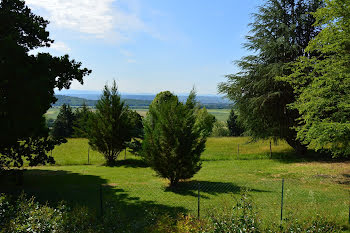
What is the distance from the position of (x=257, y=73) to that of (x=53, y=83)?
1780 centimetres

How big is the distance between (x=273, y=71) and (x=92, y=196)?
1725 centimetres

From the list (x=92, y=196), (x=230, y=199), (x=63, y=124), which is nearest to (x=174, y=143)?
(x=230, y=199)

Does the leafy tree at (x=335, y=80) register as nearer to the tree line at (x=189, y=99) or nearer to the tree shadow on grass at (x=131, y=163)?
the tree line at (x=189, y=99)

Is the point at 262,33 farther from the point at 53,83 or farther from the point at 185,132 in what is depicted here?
the point at 53,83

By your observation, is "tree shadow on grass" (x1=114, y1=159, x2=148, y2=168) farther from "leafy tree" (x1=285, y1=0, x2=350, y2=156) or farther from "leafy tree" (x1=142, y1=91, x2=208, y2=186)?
"leafy tree" (x1=285, y1=0, x2=350, y2=156)

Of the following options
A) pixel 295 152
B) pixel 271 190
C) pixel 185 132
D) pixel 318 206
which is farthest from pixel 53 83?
pixel 295 152

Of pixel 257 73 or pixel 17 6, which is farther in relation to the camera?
pixel 257 73

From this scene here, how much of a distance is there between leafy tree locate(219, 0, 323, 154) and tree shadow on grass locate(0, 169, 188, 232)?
1442 centimetres

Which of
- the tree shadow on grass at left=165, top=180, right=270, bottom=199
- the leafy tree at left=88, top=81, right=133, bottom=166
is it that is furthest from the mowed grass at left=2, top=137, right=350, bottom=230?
the leafy tree at left=88, top=81, right=133, bottom=166

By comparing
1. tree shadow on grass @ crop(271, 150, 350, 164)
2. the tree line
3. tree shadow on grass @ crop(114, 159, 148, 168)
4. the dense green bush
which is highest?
the tree line

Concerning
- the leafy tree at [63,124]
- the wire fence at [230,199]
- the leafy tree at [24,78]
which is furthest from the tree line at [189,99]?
the leafy tree at [63,124]

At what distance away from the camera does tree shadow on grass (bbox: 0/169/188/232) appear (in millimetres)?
8752

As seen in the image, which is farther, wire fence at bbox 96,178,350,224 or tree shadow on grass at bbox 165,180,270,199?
tree shadow on grass at bbox 165,180,270,199

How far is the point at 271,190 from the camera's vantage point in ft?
42.7
